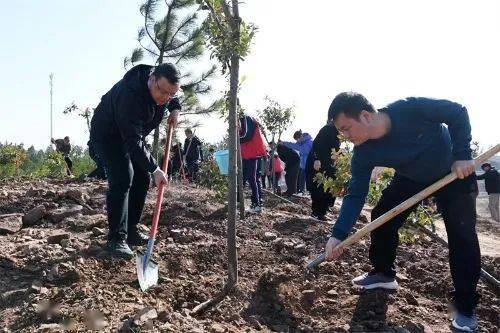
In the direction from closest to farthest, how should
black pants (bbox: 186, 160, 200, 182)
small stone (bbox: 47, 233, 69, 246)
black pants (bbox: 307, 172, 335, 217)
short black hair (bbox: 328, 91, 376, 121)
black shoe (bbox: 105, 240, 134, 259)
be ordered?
short black hair (bbox: 328, 91, 376, 121), black shoe (bbox: 105, 240, 134, 259), small stone (bbox: 47, 233, 69, 246), black pants (bbox: 307, 172, 335, 217), black pants (bbox: 186, 160, 200, 182)

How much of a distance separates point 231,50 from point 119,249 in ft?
5.18

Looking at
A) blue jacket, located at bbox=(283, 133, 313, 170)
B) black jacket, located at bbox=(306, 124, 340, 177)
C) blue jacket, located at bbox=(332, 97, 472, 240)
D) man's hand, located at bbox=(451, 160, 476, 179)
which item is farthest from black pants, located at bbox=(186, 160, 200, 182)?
man's hand, located at bbox=(451, 160, 476, 179)

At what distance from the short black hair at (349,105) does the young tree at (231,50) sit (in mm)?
668

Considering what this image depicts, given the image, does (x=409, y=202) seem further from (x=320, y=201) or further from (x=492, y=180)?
(x=492, y=180)

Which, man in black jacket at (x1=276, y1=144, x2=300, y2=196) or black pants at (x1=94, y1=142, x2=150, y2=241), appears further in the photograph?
man in black jacket at (x1=276, y1=144, x2=300, y2=196)

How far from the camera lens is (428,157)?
2.83m

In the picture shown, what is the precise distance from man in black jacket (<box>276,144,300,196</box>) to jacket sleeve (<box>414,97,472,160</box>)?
24.7 ft

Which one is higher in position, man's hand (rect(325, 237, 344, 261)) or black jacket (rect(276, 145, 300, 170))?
black jacket (rect(276, 145, 300, 170))

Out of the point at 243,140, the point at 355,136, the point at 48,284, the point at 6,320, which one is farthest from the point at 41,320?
the point at 243,140

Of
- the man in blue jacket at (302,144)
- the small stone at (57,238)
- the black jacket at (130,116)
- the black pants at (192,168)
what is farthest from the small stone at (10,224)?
the black pants at (192,168)

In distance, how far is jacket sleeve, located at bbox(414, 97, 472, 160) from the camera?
8.93ft

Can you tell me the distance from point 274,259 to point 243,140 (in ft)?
8.06

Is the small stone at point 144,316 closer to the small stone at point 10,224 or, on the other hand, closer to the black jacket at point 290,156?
the small stone at point 10,224

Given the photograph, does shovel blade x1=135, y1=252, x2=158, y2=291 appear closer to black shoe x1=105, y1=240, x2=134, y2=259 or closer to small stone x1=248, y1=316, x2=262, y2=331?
black shoe x1=105, y1=240, x2=134, y2=259
